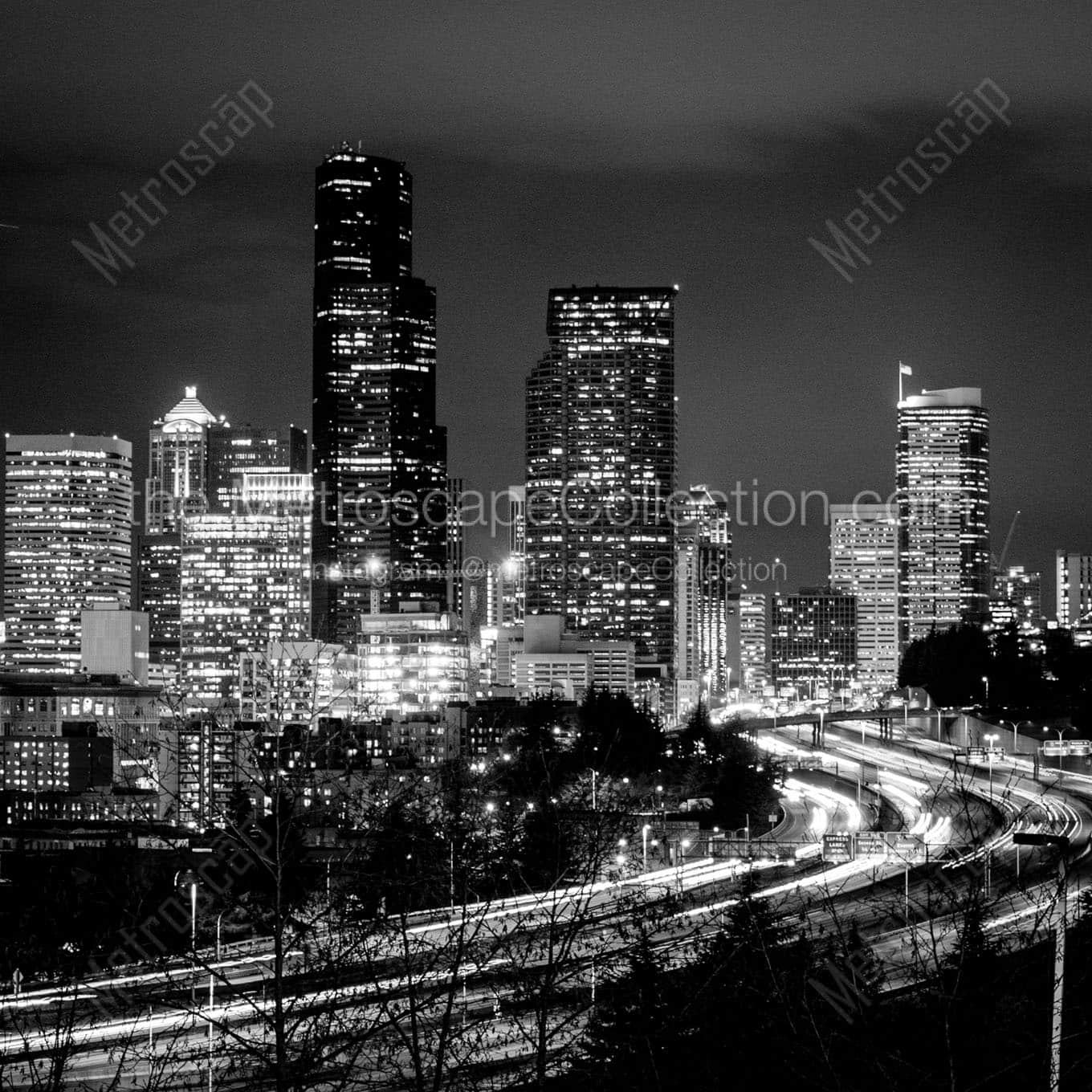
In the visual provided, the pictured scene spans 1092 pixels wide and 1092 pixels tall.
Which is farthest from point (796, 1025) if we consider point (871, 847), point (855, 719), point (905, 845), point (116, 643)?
point (116, 643)

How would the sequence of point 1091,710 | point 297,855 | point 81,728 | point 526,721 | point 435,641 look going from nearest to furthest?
point 297,855 < point 1091,710 < point 526,721 < point 81,728 < point 435,641

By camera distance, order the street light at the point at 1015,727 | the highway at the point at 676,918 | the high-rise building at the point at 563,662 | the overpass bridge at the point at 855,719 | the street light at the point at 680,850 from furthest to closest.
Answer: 1. the high-rise building at the point at 563,662
2. the overpass bridge at the point at 855,719
3. the street light at the point at 1015,727
4. the street light at the point at 680,850
5. the highway at the point at 676,918

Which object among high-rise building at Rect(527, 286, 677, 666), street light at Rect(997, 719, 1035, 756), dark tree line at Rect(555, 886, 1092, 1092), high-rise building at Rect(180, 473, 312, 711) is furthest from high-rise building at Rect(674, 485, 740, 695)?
dark tree line at Rect(555, 886, 1092, 1092)

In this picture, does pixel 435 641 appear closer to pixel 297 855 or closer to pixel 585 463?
pixel 585 463

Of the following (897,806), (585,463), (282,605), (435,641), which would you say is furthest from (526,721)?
(585,463)

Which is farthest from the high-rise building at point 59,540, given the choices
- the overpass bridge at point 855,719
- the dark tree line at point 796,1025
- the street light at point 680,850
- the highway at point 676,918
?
the dark tree line at point 796,1025

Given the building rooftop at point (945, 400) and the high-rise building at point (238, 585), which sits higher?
the building rooftop at point (945, 400)

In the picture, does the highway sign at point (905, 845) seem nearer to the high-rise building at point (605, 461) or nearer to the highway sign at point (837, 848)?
the highway sign at point (837, 848)
